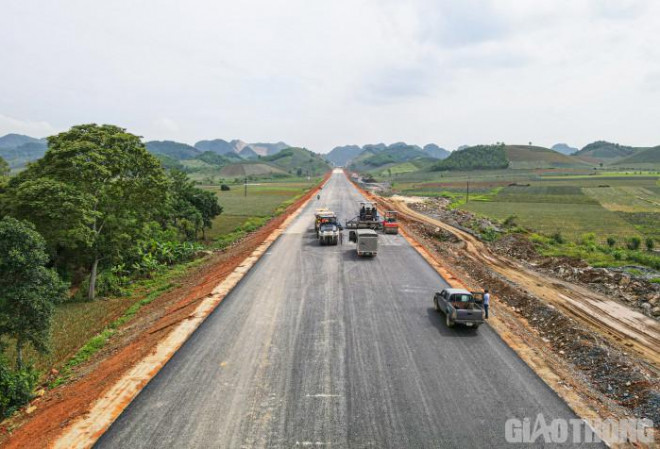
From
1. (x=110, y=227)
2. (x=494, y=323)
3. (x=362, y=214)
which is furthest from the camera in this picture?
(x=362, y=214)

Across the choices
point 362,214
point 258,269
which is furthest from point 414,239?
point 258,269

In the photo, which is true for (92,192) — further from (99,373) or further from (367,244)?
(367,244)

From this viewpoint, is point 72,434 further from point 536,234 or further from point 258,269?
point 536,234

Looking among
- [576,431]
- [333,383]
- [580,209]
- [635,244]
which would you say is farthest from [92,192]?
[580,209]

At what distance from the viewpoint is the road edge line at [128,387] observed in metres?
11.6

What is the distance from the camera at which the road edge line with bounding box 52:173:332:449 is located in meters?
11.6

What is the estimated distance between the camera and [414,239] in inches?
1617

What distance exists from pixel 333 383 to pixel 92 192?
26.6 metres

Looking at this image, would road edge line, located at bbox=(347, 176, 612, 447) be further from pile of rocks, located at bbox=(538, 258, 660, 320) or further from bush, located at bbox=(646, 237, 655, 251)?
bush, located at bbox=(646, 237, 655, 251)

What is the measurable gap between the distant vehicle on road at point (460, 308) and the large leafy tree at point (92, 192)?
83.7 feet

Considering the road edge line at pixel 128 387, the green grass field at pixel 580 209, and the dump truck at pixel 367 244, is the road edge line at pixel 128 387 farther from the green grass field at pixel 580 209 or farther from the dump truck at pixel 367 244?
the green grass field at pixel 580 209

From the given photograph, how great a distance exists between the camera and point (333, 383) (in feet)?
46.7

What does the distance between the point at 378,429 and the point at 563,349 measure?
11.9 metres

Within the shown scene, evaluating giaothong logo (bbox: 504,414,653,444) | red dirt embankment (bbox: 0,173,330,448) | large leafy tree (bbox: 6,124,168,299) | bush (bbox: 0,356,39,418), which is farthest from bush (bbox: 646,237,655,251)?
bush (bbox: 0,356,39,418)
